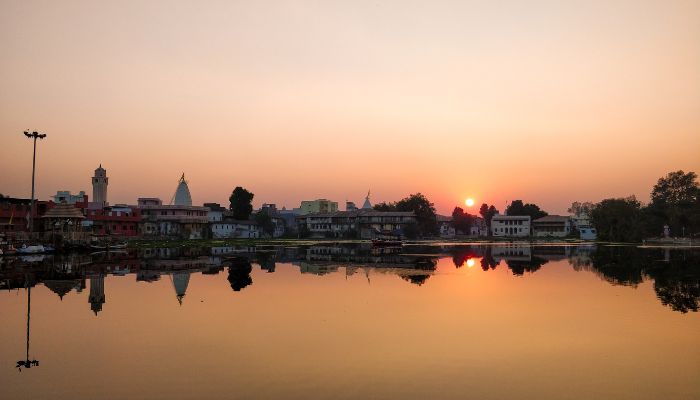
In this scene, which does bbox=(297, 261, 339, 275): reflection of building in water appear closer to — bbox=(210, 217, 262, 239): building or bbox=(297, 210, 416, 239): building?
bbox=(210, 217, 262, 239): building

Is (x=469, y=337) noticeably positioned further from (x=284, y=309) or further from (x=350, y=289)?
(x=350, y=289)

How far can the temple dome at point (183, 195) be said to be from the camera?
371 feet

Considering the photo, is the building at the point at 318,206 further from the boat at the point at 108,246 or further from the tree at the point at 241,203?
the boat at the point at 108,246

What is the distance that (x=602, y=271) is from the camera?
127ft

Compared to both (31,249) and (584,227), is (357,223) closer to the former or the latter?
(584,227)

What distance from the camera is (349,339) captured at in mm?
16172

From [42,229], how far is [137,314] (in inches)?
2344

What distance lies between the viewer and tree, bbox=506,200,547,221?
157 meters

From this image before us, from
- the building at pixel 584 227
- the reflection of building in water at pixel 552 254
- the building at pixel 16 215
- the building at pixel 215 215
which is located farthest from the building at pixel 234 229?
the building at pixel 584 227

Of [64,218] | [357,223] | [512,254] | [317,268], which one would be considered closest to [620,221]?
[512,254]

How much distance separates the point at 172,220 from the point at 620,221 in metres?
89.4

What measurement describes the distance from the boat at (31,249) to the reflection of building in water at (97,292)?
75.3 feet

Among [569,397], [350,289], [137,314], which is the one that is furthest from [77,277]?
[569,397]

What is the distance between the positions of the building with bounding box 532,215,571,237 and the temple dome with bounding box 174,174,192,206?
310ft
